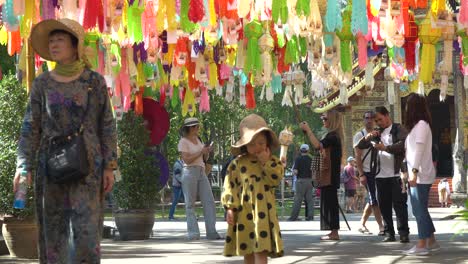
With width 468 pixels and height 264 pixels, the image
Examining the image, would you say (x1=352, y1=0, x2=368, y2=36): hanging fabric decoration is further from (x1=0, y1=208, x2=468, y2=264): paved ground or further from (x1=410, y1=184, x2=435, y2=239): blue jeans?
(x1=0, y1=208, x2=468, y2=264): paved ground

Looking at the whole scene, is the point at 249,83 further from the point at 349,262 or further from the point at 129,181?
the point at 349,262

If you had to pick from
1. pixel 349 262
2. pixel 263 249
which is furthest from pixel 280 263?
pixel 263 249

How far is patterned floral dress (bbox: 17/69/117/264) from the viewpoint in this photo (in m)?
6.07

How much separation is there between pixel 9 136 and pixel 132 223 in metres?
4.06

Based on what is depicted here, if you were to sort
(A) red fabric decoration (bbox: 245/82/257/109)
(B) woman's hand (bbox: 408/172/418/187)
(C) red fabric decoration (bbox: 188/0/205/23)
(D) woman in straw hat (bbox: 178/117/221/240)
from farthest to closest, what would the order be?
1. (A) red fabric decoration (bbox: 245/82/257/109)
2. (D) woman in straw hat (bbox: 178/117/221/240)
3. (C) red fabric decoration (bbox: 188/0/205/23)
4. (B) woman's hand (bbox: 408/172/418/187)

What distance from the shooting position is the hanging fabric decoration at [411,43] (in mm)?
11844

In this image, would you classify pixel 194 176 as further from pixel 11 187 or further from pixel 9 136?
pixel 11 187

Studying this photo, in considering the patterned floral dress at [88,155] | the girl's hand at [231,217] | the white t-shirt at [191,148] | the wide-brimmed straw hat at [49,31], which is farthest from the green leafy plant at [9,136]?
Result: the patterned floral dress at [88,155]

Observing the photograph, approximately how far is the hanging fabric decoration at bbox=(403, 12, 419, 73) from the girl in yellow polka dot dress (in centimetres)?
479

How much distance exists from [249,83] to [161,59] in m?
2.47

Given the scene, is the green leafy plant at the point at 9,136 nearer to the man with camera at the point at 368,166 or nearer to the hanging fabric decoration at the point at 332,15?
the hanging fabric decoration at the point at 332,15

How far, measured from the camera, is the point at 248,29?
12.2 m

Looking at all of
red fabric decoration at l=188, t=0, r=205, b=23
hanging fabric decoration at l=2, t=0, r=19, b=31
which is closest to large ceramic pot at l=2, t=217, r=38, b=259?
hanging fabric decoration at l=2, t=0, r=19, b=31

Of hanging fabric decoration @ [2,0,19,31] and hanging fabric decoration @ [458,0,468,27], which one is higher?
hanging fabric decoration @ [458,0,468,27]
